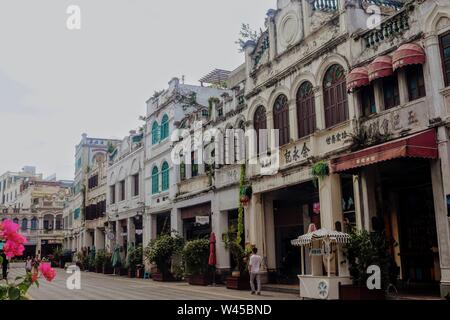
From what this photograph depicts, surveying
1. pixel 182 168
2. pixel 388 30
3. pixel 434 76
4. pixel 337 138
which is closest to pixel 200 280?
pixel 182 168

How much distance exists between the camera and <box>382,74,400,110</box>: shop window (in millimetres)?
14274

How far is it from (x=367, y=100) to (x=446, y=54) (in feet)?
10.3

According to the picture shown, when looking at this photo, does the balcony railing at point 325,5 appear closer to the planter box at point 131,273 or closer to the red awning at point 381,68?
the red awning at point 381,68

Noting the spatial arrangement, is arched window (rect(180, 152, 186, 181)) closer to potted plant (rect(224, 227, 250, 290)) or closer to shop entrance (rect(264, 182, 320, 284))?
shop entrance (rect(264, 182, 320, 284))

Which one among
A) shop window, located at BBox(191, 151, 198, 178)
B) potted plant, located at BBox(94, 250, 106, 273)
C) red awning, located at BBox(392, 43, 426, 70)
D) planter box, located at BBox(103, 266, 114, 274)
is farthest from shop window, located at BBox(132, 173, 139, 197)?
red awning, located at BBox(392, 43, 426, 70)

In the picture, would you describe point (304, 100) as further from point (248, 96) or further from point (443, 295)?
point (443, 295)

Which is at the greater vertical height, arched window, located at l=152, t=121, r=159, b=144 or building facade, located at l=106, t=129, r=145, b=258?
arched window, located at l=152, t=121, r=159, b=144

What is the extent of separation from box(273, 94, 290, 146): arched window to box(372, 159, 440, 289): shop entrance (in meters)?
4.39

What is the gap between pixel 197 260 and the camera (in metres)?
22.4

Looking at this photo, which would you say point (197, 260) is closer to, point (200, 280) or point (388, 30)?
point (200, 280)

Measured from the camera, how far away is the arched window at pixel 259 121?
20.7 m

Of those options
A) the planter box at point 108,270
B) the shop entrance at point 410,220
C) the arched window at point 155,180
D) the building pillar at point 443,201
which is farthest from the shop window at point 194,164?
the building pillar at point 443,201
